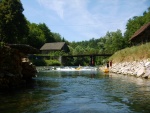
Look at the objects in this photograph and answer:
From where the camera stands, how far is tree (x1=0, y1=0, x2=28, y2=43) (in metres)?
58.2

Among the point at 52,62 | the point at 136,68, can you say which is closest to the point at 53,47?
the point at 52,62

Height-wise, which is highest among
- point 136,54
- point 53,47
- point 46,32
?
point 46,32

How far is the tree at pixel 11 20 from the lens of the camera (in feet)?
191

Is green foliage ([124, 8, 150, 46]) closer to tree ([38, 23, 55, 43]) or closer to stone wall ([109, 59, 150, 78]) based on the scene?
stone wall ([109, 59, 150, 78])

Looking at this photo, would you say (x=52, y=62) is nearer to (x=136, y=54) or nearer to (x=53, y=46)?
(x=53, y=46)

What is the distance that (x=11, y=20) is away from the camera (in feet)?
192

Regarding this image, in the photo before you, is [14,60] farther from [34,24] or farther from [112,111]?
[34,24]

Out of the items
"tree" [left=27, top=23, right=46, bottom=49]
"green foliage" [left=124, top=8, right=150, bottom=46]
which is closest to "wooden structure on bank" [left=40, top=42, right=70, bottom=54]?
"tree" [left=27, top=23, right=46, bottom=49]

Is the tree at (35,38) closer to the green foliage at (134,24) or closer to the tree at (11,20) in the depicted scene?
the tree at (11,20)

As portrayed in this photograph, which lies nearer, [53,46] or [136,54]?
[136,54]

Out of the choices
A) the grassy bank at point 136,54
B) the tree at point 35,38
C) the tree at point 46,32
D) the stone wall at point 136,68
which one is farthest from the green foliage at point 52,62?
the tree at point 46,32

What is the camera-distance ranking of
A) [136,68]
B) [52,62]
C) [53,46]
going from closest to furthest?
[136,68], [52,62], [53,46]

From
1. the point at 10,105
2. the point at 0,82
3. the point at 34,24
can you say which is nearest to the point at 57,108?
the point at 10,105

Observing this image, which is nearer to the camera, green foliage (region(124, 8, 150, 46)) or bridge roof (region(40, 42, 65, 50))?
green foliage (region(124, 8, 150, 46))
